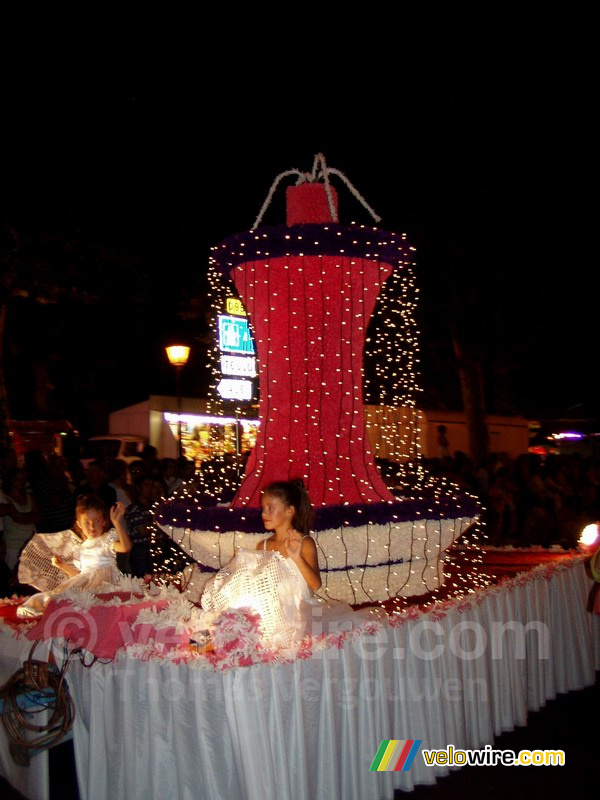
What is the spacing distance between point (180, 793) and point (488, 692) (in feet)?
7.27

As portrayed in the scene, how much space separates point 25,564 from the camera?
6.58 metres

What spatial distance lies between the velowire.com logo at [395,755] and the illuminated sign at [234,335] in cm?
1611

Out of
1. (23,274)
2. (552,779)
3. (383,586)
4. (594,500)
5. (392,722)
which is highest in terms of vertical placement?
(23,274)

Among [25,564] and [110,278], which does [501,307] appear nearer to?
[110,278]

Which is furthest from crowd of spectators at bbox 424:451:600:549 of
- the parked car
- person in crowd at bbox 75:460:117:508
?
the parked car

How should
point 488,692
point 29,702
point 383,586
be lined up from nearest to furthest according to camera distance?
point 29,702
point 488,692
point 383,586

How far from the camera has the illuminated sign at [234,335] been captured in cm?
2081

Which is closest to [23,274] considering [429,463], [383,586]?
[429,463]

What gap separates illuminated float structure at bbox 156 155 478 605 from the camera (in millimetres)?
6312

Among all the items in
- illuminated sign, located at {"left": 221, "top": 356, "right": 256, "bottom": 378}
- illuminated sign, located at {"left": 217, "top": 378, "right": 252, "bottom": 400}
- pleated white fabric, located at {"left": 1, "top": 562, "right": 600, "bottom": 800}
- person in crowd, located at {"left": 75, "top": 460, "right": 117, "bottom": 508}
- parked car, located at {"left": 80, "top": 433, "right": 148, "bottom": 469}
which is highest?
illuminated sign, located at {"left": 221, "top": 356, "right": 256, "bottom": 378}

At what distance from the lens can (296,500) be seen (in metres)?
5.28

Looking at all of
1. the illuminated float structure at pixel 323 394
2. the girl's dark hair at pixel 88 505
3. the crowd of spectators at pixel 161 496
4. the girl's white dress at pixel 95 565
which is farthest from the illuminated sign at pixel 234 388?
the girl's white dress at pixel 95 565

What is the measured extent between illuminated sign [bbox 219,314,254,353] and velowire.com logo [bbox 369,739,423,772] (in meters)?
16.1

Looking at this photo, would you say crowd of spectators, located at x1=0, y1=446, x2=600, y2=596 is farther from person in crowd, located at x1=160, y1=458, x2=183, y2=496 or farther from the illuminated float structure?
the illuminated float structure
